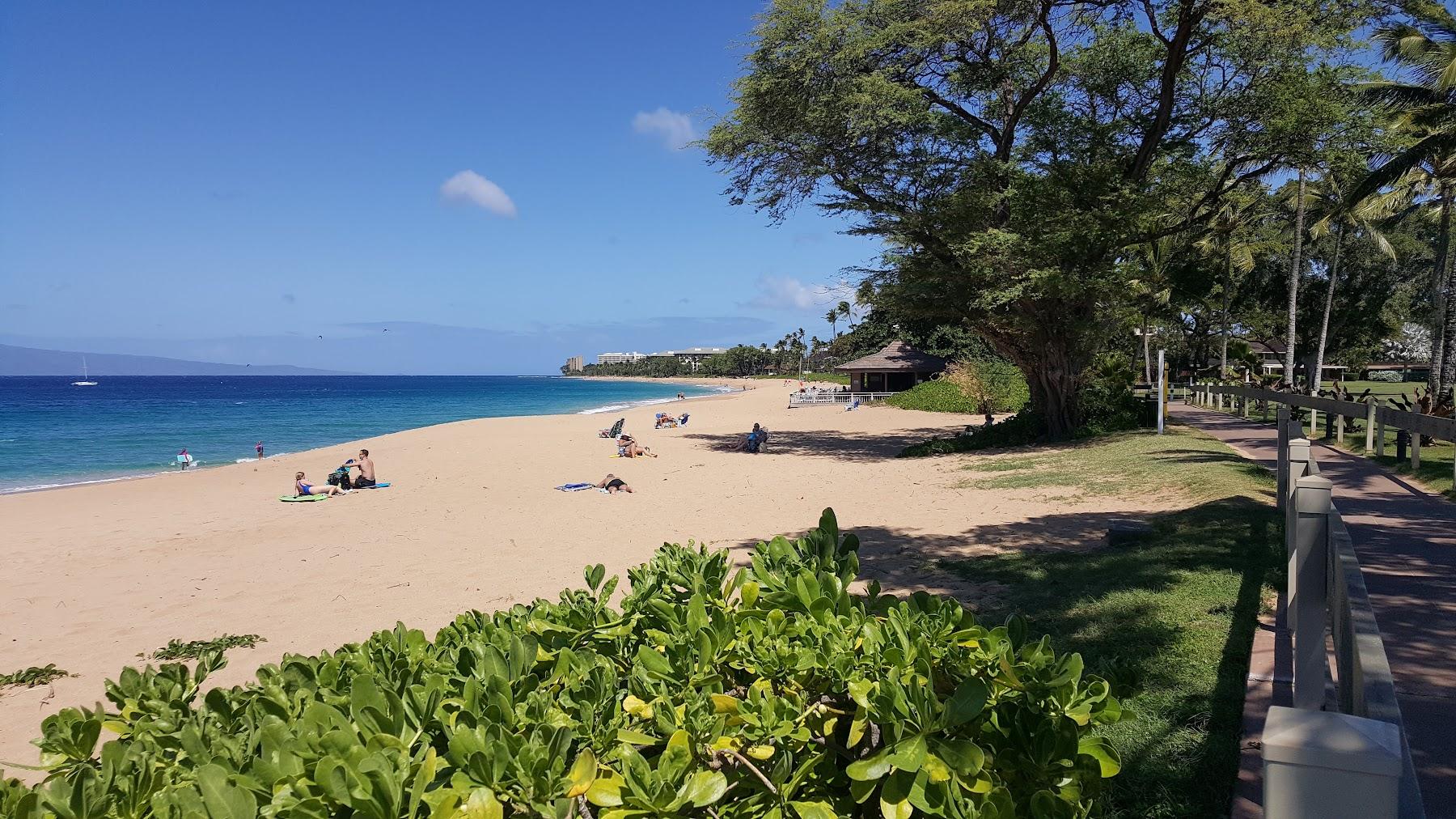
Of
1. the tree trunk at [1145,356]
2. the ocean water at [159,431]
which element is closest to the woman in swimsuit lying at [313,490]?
the ocean water at [159,431]

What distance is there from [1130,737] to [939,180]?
59.9ft

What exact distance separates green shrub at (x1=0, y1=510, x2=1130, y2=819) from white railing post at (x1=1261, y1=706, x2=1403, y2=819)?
452mm

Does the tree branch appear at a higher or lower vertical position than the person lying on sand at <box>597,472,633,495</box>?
higher

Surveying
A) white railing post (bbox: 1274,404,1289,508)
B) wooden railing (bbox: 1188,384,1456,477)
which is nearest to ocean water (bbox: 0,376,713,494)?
white railing post (bbox: 1274,404,1289,508)

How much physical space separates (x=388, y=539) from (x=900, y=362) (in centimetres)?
3972

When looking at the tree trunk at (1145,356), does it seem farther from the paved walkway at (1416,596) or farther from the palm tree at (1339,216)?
the paved walkway at (1416,596)

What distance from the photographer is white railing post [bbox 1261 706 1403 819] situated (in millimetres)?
1067

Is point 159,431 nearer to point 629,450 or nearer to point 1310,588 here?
point 629,450

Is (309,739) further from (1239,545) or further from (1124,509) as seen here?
(1124,509)

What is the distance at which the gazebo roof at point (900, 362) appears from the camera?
156 ft

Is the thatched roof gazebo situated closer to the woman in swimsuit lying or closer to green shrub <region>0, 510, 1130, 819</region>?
the woman in swimsuit lying

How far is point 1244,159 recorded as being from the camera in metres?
17.3

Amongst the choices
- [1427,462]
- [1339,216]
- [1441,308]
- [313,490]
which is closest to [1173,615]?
[1427,462]

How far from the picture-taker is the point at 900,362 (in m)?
48.0
